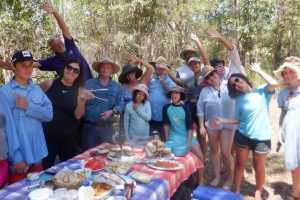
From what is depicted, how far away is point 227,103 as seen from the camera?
13.0ft

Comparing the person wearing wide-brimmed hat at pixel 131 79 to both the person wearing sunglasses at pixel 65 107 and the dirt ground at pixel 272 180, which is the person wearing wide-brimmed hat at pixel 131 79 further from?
the dirt ground at pixel 272 180

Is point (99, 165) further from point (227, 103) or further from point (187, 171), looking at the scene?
point (227, 103)

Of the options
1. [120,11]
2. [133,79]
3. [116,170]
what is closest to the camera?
[116,170]

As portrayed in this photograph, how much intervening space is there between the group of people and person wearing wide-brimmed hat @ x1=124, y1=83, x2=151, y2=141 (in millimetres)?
13

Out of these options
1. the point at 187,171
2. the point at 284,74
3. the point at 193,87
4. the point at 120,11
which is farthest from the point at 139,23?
the point at 187,171

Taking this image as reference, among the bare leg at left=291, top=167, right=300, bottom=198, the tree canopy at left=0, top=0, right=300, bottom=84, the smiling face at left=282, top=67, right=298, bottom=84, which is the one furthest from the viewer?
Answer: the tree canopy at left=0, top=0, right=300, bottom=84

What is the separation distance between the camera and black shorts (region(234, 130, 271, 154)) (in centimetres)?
346

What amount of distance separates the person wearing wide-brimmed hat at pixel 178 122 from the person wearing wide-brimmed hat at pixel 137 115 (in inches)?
10.6

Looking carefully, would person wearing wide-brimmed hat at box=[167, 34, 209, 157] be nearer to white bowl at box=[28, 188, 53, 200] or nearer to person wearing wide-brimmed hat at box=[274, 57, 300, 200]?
person wearing wide-brimmed hat at box=[274, 57, 300, 200]

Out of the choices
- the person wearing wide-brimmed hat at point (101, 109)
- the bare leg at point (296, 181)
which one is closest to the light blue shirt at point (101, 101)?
the person wearing wide-brimmed hat at point (101, 109)

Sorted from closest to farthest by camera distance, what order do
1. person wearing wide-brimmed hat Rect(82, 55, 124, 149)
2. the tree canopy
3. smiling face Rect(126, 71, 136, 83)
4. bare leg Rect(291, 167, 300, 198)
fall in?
Answer: bare leg Rect(291, 167, 300, 198) → person wearing wide-brimmed hat Rect(82, 55, 124, 149) → smiling face Rect(126, 71, 136, 83) → the tree canopy

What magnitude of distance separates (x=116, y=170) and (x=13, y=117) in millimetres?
1064

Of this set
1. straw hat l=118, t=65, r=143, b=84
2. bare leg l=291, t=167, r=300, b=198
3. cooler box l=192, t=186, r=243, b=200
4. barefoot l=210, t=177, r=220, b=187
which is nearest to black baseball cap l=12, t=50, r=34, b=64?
straw hat l=118, t=65, r=143, b=84

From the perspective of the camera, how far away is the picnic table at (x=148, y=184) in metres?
2.15
